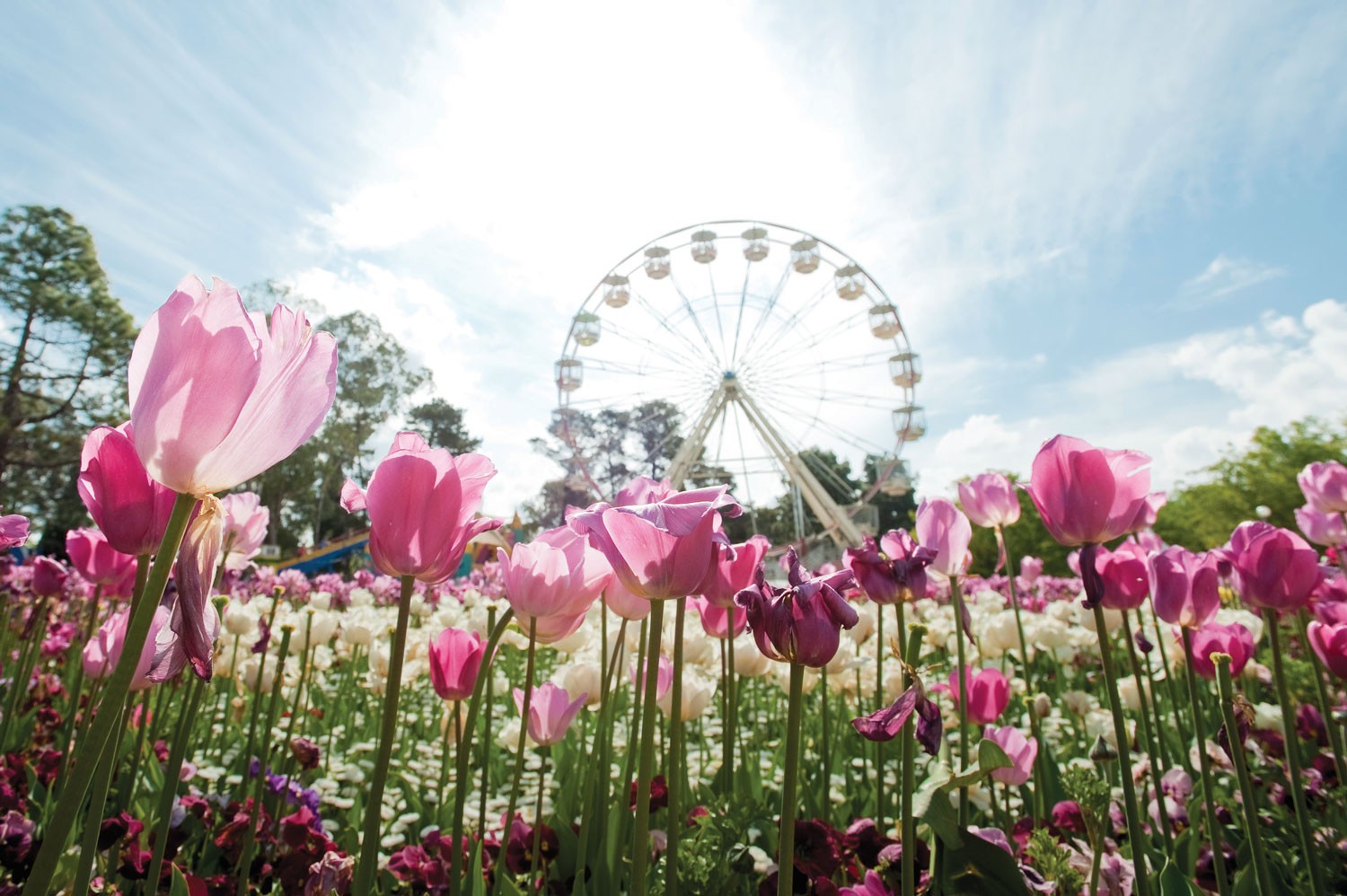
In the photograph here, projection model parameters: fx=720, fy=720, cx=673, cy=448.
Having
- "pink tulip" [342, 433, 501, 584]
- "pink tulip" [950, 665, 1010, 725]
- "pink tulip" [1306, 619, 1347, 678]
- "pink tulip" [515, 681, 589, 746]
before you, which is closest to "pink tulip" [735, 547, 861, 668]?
"pink tulip" [342, 433, 501, 584]

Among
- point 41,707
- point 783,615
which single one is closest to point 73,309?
point 41,707

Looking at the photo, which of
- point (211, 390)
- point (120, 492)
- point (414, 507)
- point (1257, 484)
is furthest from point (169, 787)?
point (1257, 484)

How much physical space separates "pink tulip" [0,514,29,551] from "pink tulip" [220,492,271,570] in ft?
1.99

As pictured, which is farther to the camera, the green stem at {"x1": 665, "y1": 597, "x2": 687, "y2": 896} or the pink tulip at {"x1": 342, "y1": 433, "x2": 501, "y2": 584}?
the green stem at {"x1": 665, "y1": 597, "x2": 687, "y2": 896}

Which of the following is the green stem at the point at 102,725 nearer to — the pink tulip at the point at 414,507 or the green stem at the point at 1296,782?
the pink tulip at the point at 414,507

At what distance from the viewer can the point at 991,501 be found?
1796 millimetres

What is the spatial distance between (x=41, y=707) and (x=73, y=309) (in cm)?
2416

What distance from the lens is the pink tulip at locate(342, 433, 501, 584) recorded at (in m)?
0.73

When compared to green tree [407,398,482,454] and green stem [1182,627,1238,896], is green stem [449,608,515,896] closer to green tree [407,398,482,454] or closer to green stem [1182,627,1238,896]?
green stem [1182,627,1238,896]

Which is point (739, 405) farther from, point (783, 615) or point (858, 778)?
point (783, 615)

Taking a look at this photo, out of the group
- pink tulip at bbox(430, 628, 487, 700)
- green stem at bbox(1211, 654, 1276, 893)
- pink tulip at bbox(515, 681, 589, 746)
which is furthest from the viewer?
pink tulip at bbox(515, 681, 589, 746)

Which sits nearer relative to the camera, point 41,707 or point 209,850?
point 209,850

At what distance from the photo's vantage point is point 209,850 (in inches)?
62.5

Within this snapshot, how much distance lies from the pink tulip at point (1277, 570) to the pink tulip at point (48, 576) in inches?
105
